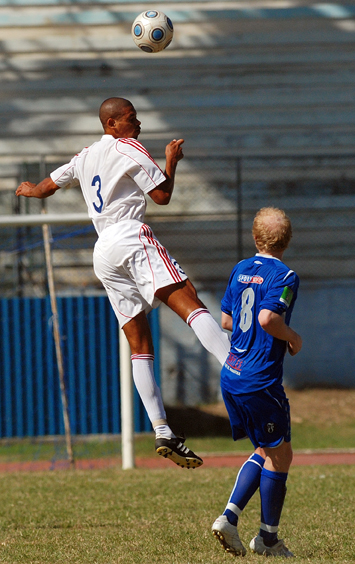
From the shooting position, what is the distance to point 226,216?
13305mm

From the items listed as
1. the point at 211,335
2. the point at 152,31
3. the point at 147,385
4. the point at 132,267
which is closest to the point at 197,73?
the point at 152,31

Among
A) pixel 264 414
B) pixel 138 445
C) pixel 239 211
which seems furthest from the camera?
pixel 239 211

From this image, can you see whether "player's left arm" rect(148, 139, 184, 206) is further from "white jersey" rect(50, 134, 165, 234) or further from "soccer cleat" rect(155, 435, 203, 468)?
"soccer cleat" rect(155, 435, 203, 468)

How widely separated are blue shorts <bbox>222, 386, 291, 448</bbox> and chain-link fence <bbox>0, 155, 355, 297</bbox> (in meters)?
8.77

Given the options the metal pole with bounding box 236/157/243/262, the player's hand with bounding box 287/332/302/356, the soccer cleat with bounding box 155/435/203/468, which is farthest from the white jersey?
the metal pole with bounding box 236/157/243/262

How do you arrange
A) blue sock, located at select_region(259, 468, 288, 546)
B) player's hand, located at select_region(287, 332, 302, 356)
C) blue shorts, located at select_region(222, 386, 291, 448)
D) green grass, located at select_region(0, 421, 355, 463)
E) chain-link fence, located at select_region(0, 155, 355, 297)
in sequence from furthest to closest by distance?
chain-link fence, located at select_region(0, 155, 355, 297), green grass, located at select_region(0, 421, 355, 463), blue sock, located at select_region(259, 468, 288, 546), blue shorts, located at select_region(222, 386, 291, 448), player's hand, located at select_region(287, 332, 302, 356)

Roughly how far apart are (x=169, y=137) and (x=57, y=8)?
2885 millimetres

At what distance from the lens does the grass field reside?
4.77 metres

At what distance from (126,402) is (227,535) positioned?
179 inches

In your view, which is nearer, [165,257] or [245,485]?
[245,485]

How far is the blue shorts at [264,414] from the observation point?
4309 mm

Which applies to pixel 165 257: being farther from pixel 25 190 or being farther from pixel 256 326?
pixel 25 190

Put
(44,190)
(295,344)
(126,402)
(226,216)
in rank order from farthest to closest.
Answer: (226,216), (126,402), (44,190), (295,344)

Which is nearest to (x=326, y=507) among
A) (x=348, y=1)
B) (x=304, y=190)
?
(x=304, y=190)
